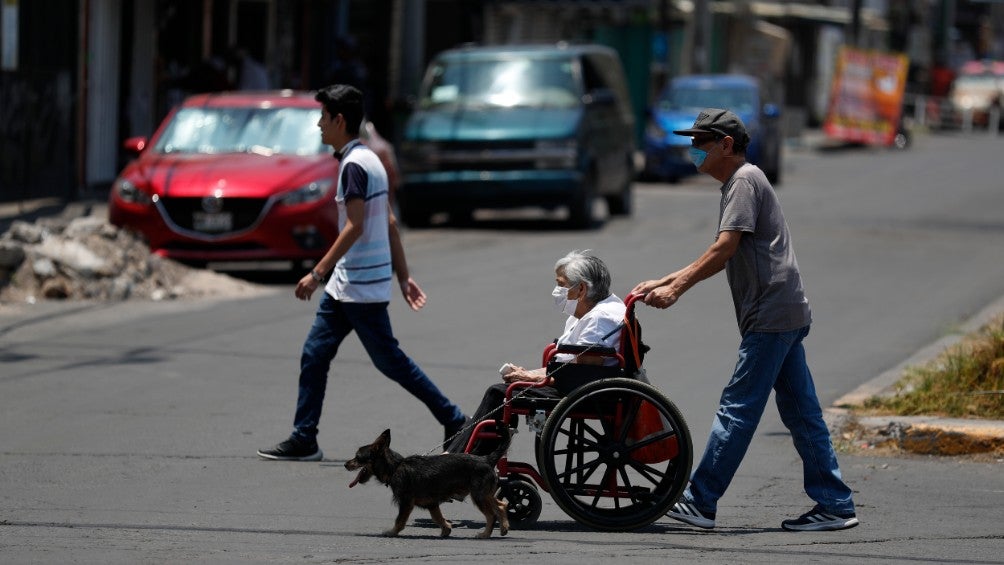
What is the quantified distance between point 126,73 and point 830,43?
42.7 m

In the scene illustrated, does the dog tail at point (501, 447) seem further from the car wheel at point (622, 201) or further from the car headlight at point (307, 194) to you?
the car wheel at point (622, 201)

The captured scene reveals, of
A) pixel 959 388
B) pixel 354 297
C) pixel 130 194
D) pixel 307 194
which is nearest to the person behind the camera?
pixel 354 297

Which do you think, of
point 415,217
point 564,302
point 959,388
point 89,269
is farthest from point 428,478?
point 415,217

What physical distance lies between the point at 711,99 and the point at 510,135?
10542 mm

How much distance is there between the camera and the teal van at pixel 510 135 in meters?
19.4

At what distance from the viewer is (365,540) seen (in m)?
6.32

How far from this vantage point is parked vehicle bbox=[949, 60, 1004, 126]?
54.8m

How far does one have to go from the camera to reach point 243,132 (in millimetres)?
15898

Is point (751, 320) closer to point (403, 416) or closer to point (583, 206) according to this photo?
point (403, 416)

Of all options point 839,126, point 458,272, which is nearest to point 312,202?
point 458,272

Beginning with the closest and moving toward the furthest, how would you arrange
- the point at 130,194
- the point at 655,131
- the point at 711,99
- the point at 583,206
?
the point at 130,194 < the point at 583,206 < the point at 655,131 < the point at 711,99

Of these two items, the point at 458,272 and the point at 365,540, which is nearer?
the point at 365,540

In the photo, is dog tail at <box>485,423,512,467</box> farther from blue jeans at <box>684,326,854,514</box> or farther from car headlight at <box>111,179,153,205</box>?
car headlight at <box>111,179,153,205</box>

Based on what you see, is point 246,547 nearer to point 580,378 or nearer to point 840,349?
point 580,378
